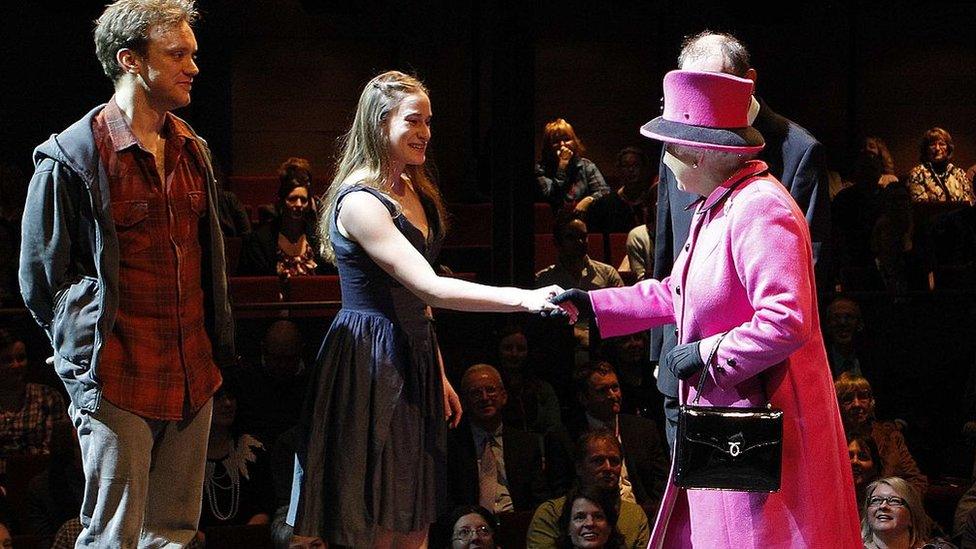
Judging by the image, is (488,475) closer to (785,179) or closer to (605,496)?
(605,496)

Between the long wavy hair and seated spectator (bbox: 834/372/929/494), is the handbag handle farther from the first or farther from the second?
seated spectator (bbox: 834/372/929/494)

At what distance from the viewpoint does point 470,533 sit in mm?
4500

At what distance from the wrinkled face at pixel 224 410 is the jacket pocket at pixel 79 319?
2.19 metres

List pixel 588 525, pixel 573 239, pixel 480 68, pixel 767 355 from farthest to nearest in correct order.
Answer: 1. pixel 480 68
2. pixel 573 239
3. pixel 588 525
4. pixel 767 355

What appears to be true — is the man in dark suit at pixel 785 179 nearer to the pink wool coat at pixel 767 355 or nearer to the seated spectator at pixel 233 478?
the pink wool coat at pixel 767 355

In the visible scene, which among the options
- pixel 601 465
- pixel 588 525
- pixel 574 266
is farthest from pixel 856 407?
pixel 574 266

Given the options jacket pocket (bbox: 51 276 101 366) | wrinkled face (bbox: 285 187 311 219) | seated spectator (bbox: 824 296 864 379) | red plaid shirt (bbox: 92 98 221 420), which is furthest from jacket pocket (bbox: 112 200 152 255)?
seated spectator (bbox: 824 296 864 379)

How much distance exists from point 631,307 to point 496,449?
7.63ft

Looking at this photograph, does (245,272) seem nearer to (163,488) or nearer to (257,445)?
(257,445)

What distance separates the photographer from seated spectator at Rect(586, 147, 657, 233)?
7.42 metres

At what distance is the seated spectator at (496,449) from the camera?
5074 mm

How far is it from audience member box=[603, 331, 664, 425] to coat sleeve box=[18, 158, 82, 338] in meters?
3.41

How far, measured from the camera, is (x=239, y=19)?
9.84 meters

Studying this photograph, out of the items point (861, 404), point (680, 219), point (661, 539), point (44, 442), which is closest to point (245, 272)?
point (44, 442)
